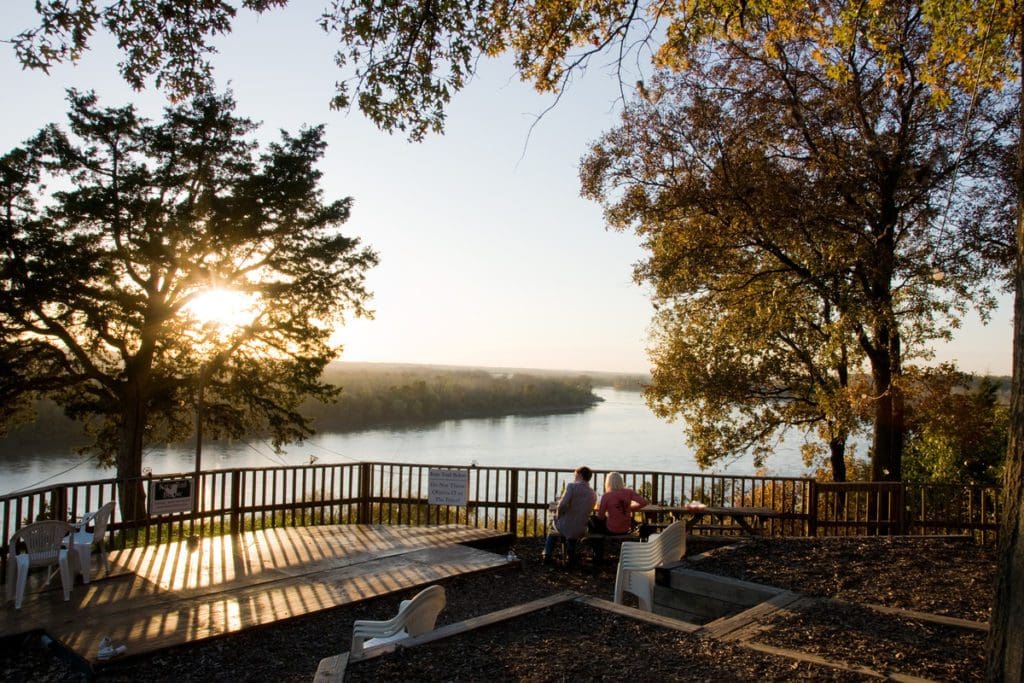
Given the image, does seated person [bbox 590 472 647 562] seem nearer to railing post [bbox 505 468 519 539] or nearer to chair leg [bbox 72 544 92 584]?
railing post [bbox 505 468 519 539]

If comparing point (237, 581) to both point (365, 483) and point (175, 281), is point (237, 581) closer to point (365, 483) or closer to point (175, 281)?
point (365, 483)

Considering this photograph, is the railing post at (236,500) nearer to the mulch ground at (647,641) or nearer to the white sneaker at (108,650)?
the mulch ground at (647,641)

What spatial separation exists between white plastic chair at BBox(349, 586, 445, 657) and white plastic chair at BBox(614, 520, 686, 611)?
299 cm

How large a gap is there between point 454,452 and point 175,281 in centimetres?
1765

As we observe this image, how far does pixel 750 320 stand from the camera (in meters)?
16.3

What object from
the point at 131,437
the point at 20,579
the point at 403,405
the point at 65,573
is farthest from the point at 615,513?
the point at 403,405

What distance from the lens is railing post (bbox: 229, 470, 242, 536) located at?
9914 millimetres

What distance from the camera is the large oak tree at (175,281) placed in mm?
18234

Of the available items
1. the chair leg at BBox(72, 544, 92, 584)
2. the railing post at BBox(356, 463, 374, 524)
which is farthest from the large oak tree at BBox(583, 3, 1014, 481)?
the chair leg at BBox(72, 544, 92, 584)

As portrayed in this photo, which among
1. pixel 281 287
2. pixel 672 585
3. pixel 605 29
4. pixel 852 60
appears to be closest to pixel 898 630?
pixel 672 585

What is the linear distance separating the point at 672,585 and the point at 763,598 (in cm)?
104

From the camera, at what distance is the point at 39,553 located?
260 inches

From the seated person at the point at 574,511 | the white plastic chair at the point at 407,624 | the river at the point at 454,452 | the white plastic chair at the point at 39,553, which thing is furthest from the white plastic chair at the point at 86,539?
the river at the point at 454,452

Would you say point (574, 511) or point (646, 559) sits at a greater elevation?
point (574, 511)
